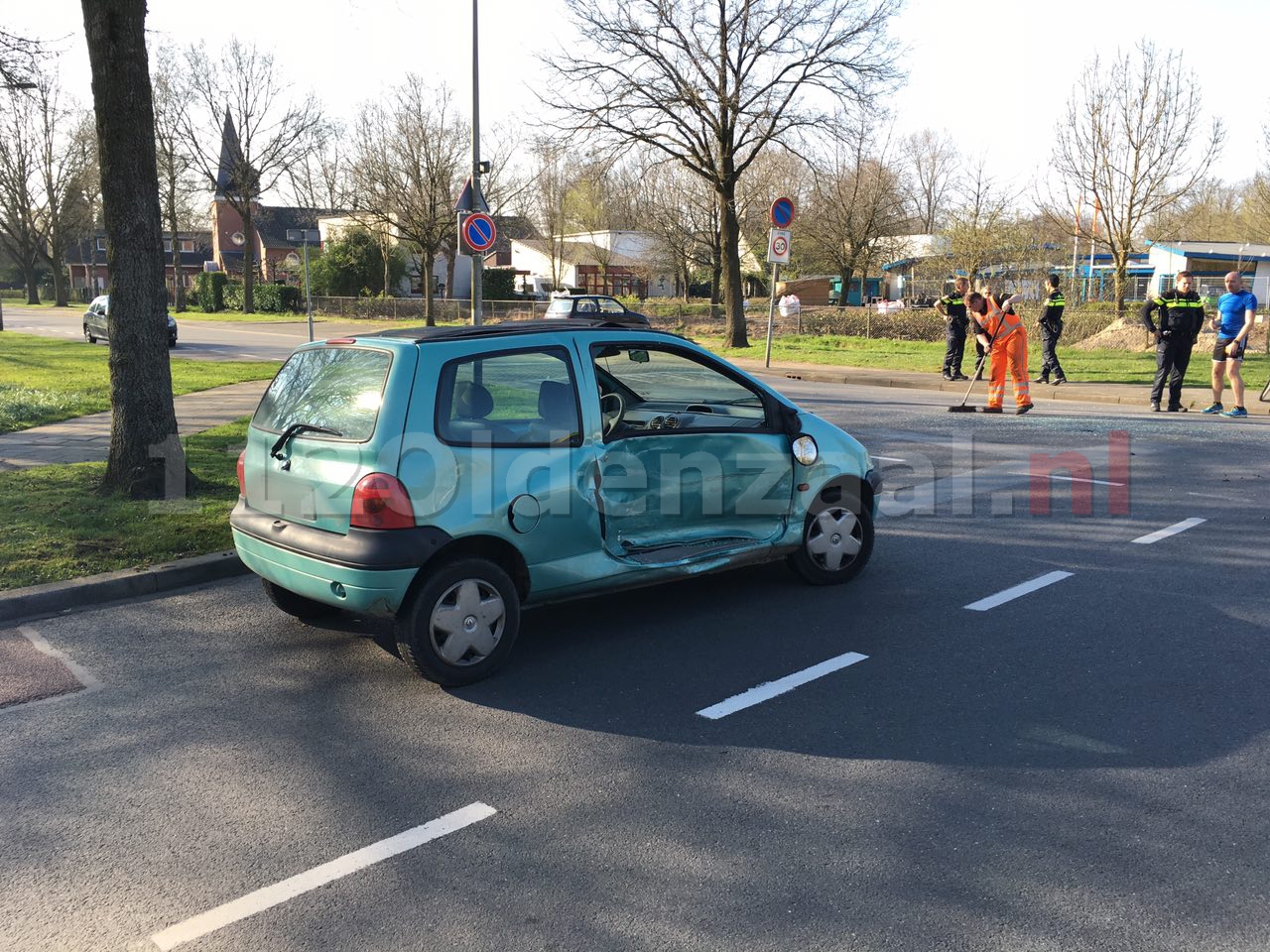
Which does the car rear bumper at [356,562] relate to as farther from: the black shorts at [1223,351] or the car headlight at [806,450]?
the black shorts at [1223,351]

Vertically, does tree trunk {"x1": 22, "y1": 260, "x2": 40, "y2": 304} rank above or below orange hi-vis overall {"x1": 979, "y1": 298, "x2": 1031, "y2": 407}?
above

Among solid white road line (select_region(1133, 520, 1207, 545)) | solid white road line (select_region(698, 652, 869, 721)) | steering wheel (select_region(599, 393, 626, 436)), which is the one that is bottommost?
solid white road line (select_region(698, 652, 869, 721))

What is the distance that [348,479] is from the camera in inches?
187

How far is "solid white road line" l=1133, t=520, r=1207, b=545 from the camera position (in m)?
7.62

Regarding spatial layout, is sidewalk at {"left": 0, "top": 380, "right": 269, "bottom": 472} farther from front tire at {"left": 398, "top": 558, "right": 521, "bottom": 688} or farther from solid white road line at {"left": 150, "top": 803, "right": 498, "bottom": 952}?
solid white road line at {"left": 150, "top": 803, "right": 498, "bottom": 952}

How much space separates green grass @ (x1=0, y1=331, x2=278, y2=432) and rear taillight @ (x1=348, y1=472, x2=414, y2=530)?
10.6 m

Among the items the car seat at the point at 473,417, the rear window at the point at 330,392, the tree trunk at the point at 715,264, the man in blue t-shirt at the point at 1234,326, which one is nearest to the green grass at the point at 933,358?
the man in blue t-shirt at the point at 1234,326

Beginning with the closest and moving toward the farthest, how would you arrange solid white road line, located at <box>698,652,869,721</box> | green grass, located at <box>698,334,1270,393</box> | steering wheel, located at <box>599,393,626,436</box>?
solid white road line, located at <box>698,652,869,721</box> → steering wheel, located at <box>599,393,626,436</box> → green grass, located at <box>698,334,1270,393</box>

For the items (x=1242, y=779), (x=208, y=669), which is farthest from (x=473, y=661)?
(x=1242, y=779)

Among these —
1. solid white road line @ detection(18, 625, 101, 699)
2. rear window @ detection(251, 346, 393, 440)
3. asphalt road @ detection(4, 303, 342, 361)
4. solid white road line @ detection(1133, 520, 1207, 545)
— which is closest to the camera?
rear window @ detection(251, 346, 393, 440)

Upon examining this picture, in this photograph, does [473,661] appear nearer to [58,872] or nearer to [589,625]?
[589,625]

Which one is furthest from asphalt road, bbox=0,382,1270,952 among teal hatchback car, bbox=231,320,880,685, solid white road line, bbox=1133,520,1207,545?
solid white road line, bbox=1133,520,1207,545

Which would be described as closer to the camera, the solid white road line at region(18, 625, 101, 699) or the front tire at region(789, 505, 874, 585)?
the solid white road line at region(18, 625, 101, 699)

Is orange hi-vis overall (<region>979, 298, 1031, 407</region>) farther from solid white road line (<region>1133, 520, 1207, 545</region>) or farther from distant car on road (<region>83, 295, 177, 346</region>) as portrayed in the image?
distant car on road (<region>83, 295, 177, 346</region>)
